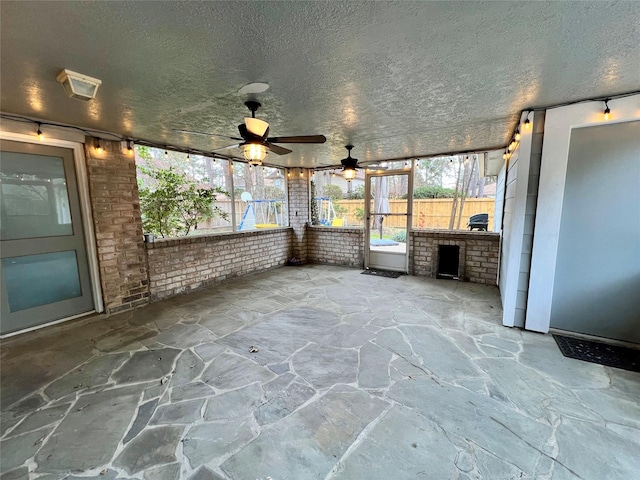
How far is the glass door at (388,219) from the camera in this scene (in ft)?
18.8

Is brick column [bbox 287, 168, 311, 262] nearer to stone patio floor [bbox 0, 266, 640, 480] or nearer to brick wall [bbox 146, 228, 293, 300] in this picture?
brick wall [bbox 146, 228, 293, 300]

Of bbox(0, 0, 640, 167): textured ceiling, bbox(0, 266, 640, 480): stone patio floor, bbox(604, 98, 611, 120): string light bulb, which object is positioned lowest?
bbox(0, 266, 640, 480): stone patio floor

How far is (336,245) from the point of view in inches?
261

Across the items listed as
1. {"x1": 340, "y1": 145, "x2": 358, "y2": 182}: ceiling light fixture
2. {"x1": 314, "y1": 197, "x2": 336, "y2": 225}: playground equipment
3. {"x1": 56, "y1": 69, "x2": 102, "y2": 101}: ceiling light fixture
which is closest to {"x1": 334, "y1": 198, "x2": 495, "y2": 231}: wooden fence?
{"x1": 314, "y1": 197, "x2": 336, "y2": 225}: playground equipment

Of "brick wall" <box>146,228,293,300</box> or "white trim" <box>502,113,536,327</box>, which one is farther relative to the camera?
"brick wall" <box>146,228,293,300</box>

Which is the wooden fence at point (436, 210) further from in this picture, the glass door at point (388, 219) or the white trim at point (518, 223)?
the white trim at point (518, 223)

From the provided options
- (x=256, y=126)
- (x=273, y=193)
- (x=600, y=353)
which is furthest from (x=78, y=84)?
(x=600, y=353)

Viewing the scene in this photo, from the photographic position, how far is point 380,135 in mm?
3820

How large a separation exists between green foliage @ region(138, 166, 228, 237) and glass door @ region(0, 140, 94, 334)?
3.07ft

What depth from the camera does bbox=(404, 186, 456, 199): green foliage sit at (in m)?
5.52

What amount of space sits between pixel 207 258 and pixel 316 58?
159 inches

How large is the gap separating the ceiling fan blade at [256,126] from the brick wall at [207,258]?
276 cm

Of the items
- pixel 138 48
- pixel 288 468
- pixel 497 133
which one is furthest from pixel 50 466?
pixel 497 133

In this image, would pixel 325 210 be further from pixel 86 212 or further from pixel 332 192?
pixel 86 212
